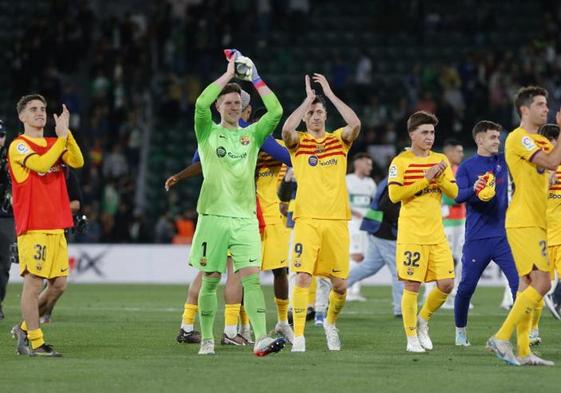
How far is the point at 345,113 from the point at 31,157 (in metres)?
3.10

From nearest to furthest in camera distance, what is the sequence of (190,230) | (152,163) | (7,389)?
1. (7,389)
2. (190,230)
3. (152,163)

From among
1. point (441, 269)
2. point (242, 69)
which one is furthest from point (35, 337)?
point (441, 269)

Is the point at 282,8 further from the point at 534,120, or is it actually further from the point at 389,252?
the point at 534,120

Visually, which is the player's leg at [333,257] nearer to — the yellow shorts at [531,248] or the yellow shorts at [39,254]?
→ the yellow shorts at [531,248]

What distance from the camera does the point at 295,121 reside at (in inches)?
518

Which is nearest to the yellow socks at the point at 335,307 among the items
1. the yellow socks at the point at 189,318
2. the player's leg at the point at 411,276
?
the player's leg at the point at 411,276

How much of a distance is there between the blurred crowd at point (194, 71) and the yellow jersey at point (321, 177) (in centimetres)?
1668

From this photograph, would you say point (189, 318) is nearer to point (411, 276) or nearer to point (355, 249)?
point (411, 276)

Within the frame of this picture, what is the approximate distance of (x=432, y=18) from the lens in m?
36.3

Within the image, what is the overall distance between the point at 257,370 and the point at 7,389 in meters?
2.23

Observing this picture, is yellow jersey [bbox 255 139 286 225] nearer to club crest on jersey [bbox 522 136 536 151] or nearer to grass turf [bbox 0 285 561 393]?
grass turf [bbox 0 285 561 393]

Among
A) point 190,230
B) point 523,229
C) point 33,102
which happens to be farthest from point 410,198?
point 190,230

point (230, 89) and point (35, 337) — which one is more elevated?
point (230, 89)

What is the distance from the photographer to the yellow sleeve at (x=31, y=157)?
1253 centimetres
